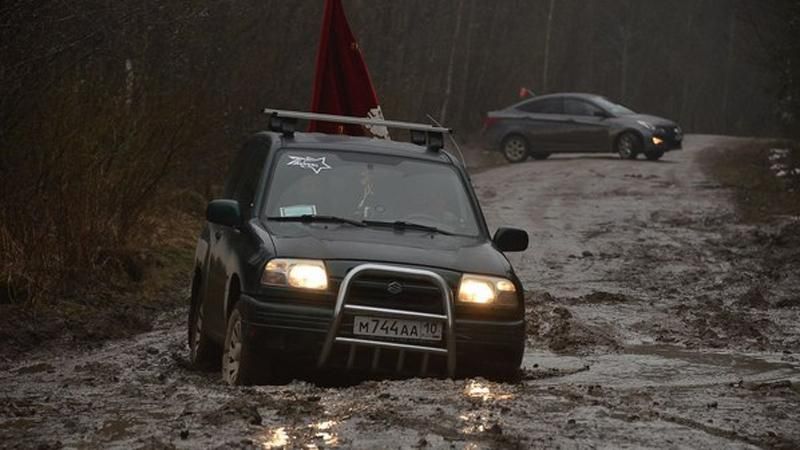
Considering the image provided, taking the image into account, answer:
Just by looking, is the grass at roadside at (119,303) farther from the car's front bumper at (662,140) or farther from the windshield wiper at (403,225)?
the car's front bumper at (662,140)

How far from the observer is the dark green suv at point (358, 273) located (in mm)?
8578

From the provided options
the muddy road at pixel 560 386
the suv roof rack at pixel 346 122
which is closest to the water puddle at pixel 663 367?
the muddy road at pixel 560 386

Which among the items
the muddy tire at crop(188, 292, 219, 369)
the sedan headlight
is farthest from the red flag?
the sedan headlight

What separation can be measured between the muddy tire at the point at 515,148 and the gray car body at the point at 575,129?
0.10 m

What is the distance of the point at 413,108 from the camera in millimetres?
45500

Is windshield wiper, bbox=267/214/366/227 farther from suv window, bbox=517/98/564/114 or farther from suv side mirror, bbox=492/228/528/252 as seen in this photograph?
suv window, bbox=517/98/564/114

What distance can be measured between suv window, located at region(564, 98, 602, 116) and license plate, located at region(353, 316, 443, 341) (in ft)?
89.6

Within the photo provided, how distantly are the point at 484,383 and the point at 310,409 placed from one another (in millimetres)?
1383

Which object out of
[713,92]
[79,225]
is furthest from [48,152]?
[713,92]

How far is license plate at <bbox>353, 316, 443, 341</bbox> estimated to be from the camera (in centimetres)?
859

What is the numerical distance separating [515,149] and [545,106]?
135cm

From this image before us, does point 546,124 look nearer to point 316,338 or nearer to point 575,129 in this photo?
point 575,129

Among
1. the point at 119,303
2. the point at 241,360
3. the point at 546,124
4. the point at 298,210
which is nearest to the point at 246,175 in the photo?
the point at 298,210

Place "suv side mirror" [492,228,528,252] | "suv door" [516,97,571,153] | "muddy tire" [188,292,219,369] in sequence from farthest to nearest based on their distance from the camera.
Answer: "suv door" [516,97,571,153], "muddy tire" [188,292,219,369], "suv side mirror" [492,228,528,252]
